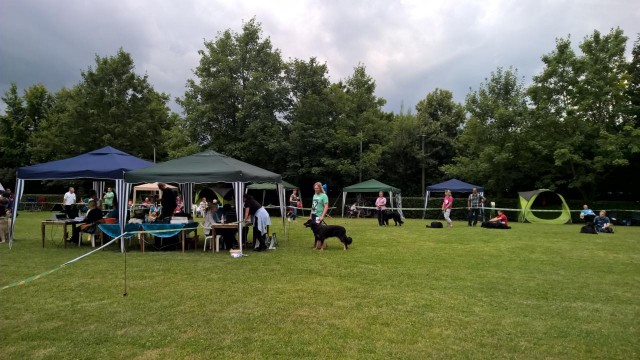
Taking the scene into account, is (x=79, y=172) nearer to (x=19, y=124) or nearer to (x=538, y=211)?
(x=538, y=211)

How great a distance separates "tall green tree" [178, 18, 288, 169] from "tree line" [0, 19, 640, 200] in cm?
8

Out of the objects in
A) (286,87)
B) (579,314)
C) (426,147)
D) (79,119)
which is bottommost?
(579,314)

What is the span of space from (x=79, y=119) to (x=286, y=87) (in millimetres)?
15271

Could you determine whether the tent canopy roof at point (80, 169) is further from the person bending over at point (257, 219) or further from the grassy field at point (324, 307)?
the person bending over at point (257, 219)

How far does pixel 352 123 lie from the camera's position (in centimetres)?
2984

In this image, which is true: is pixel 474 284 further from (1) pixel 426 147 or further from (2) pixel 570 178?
(1) pixel 426 147

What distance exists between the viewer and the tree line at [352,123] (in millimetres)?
23656

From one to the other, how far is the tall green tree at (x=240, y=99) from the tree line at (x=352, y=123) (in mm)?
81

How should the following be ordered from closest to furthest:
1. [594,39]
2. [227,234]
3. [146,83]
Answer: [227,234] → [594,39] → [146,83]

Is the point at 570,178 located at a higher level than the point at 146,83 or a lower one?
lower

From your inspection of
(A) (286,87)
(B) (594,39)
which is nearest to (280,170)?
(A) (286,87)

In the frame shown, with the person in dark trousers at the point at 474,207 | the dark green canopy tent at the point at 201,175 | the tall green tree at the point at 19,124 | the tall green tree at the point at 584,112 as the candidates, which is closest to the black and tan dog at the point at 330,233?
the dark green canopy tent at the point at 201,175

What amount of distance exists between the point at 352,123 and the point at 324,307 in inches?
1002

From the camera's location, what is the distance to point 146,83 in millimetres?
33281
